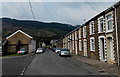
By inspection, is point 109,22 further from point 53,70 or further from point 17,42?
point 17,42

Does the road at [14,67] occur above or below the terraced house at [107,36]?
below

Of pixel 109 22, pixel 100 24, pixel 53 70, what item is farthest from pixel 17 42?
pixel 53 70

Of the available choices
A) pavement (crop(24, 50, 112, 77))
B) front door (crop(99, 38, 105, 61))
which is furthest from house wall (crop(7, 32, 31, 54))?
pavement (crop(24, 50, 112, 77))

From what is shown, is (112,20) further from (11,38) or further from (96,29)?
(11,38)

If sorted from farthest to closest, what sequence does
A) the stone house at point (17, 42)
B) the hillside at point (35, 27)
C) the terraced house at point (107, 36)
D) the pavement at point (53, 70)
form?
the stone house at point (17, 42) < the hillside at point (35, 27) < the terraced house at point (107, 36) < the pavement at point (53, 70)

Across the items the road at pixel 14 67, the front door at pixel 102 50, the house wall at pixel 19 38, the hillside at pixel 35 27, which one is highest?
the hillside at pixel 35 27

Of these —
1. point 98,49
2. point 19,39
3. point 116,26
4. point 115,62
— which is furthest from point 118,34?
point 19,39

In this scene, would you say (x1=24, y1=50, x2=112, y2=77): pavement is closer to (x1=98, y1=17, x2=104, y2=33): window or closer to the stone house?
(x1=98, y1=17, x2=104, y2=33): window

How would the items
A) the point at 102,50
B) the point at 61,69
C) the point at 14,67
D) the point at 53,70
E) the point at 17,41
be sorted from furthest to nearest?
1. the point at 17,41
2. the point at 102,50
3. the point at 14,67
4. the point at 61,69
5. the point at 53,70

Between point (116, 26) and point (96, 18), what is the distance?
6.37 m

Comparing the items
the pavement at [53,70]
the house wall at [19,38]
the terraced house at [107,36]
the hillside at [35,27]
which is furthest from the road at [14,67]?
the house wall at [19,38]

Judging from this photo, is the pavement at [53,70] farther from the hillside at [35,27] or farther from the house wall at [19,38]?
the house wall at [19,38]

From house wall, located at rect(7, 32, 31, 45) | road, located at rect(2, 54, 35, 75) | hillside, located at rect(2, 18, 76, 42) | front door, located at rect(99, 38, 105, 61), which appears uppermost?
hillside, located at rect(2, 18, 76, 42)

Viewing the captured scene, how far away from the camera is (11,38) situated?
183ft
